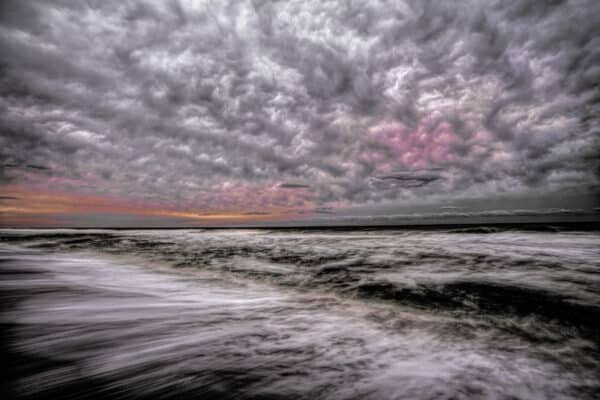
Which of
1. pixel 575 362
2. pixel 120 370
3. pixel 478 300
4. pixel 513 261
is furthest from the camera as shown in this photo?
pixel 513 261

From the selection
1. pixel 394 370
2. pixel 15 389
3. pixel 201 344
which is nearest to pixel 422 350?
→ pixel 394 370

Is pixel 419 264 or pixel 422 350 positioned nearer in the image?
pixel 422 350

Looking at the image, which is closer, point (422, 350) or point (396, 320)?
point (422, 350)

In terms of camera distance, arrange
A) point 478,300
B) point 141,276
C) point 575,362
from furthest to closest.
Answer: point 141,276
point 478,300
point 575,362

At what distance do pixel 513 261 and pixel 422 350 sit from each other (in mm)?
7112

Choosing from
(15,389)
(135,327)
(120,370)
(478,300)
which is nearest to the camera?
(15,389)

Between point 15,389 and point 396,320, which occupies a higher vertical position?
point 15,389

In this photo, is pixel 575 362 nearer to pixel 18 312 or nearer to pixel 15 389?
pixel 15 389

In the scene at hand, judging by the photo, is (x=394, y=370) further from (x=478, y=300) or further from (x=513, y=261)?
(x=513, y=261)

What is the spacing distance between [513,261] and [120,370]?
916cm

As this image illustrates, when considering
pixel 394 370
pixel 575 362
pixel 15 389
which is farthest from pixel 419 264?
pixel 15 389

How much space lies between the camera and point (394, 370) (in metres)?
2.02

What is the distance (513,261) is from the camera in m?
7.68

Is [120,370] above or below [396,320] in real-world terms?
above
